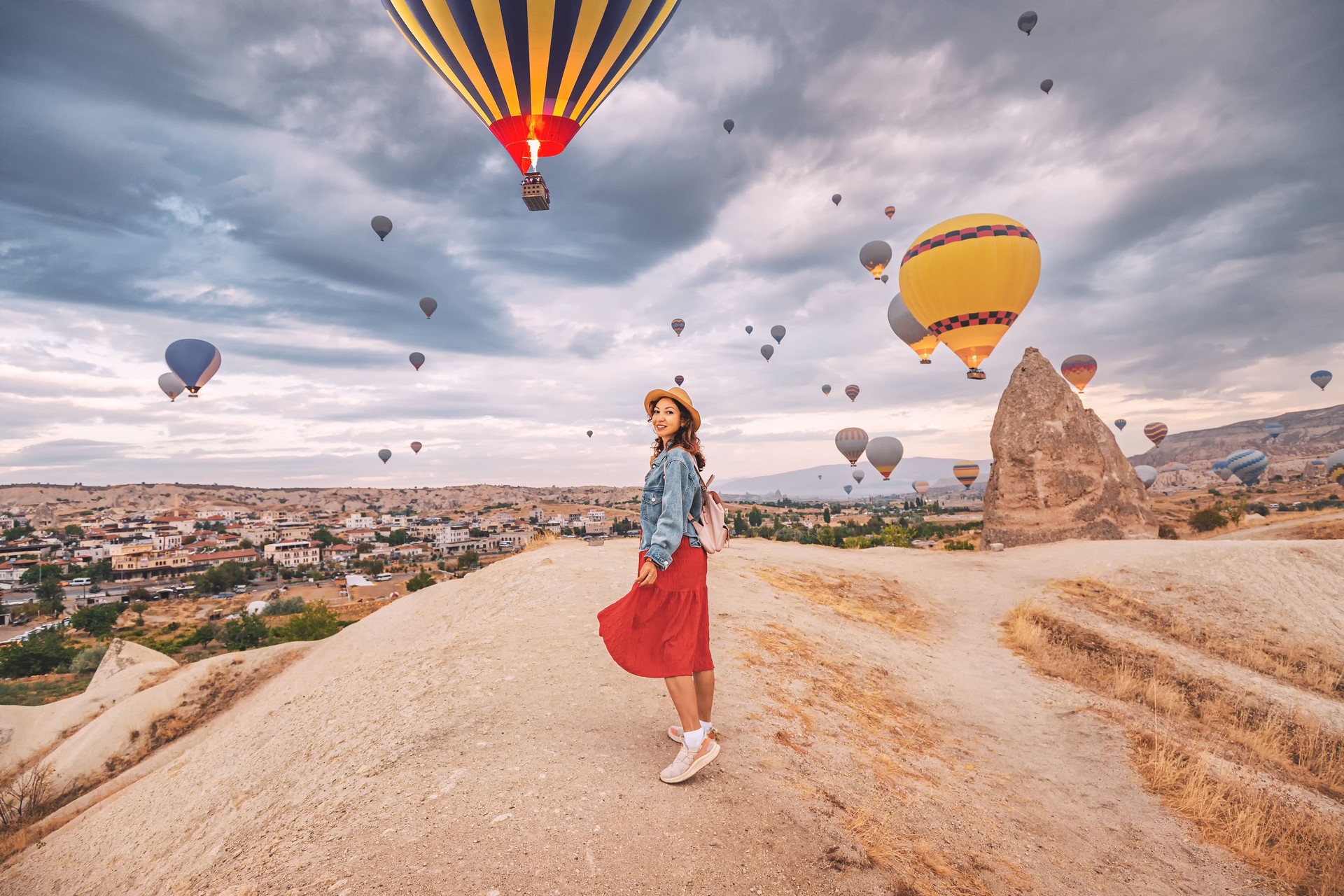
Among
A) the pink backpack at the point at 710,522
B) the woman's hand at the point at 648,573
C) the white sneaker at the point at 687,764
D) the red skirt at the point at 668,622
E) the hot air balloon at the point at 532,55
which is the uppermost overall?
the hot air balloon at the point at 532,55

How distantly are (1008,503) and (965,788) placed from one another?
19253 mm

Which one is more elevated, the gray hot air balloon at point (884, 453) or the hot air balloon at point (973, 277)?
the hot air balloon at point (973, 277)

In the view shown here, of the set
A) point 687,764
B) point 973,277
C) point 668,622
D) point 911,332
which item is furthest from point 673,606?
point 911,332

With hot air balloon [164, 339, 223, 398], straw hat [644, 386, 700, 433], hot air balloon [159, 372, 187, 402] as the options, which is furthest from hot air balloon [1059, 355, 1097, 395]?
hot air balloon [159, 372, 187, 402]

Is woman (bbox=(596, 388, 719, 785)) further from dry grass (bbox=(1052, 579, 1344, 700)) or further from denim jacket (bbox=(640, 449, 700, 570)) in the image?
dry grass (bbox=(1052, 579, 1344, 700))

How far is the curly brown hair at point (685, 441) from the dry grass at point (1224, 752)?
4955 millimetres

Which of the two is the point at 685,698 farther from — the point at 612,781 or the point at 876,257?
the point at 876,257

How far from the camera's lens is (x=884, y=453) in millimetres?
45531

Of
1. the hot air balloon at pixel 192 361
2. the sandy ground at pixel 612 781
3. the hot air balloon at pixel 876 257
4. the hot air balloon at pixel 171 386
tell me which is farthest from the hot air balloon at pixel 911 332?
the hot air balloon at pixel 171 386

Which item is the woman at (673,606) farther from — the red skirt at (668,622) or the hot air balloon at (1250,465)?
the hot air balloon at (1250,465)

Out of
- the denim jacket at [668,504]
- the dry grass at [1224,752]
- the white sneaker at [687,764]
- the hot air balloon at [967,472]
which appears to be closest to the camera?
the denim jacket at [668,504]

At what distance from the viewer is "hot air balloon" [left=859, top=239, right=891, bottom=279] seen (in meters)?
34.0

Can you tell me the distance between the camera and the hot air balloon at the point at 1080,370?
135 ft

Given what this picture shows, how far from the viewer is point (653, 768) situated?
373 centimetres
